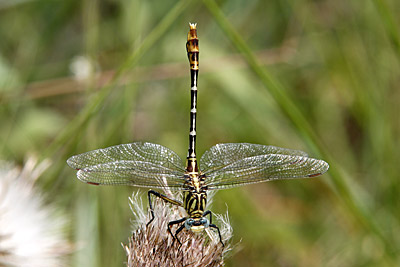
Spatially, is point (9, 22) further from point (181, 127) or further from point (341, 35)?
point (341, 35)

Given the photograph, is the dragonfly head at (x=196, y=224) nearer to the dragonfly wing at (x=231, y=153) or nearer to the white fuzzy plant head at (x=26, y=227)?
the dragonfly wing at (x=231, y=153)

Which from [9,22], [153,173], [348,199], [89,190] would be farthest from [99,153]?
[9,22]

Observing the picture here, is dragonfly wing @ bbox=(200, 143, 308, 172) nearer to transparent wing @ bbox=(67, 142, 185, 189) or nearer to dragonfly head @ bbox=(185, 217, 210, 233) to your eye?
transparent wing @ bbox=(67, 142, 185, 189)

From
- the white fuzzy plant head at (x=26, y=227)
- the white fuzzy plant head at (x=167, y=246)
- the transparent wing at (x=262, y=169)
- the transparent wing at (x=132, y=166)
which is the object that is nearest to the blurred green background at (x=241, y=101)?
the white fuzzy plant head at (x=26, y=227)

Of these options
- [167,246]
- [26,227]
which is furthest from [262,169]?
[26,227]

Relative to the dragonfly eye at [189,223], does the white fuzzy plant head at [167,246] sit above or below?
below

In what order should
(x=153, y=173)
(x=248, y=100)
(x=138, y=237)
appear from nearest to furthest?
(x=138, y=237)
(x=153, y=173)
(x=248, y=100)
